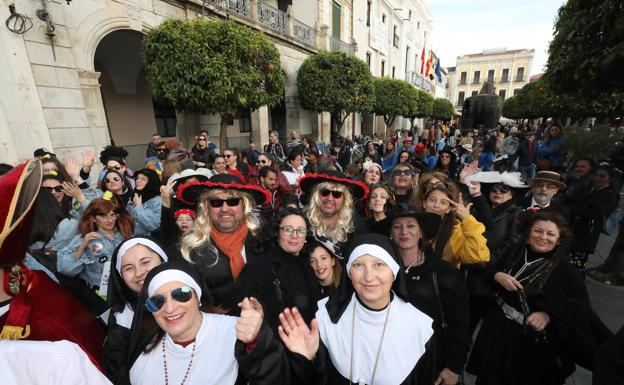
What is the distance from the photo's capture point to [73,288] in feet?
9.38

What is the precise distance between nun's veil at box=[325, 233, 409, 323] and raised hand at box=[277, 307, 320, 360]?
8.1 inches

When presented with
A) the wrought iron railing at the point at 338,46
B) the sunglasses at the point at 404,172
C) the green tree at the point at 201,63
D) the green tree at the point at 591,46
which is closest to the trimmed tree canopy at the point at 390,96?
the wrought iron railing at the point at 338,46

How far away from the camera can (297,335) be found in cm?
179

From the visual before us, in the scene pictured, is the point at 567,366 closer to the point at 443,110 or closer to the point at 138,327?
the point at 138,327

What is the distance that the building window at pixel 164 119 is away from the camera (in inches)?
512

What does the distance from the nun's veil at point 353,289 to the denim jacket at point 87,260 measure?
2.43 meters

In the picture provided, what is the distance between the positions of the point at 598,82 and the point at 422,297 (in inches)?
255

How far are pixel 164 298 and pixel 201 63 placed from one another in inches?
281

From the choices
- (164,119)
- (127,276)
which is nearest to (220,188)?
(127,276)

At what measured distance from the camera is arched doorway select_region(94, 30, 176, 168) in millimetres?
10852

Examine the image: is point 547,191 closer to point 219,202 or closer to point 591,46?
point 591,46

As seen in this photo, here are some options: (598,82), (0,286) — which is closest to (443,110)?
(598,82)

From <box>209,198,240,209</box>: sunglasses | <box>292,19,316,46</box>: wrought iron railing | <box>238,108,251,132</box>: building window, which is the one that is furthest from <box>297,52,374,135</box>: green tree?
<box>209,198,240,209</box>: sunglasses

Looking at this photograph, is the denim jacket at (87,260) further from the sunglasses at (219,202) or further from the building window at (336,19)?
the building window at (336,19)
